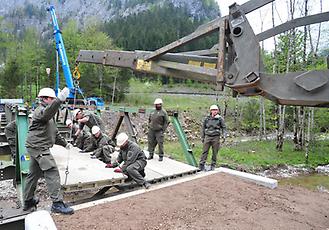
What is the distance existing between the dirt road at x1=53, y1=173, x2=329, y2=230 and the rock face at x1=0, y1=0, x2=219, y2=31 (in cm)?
9980

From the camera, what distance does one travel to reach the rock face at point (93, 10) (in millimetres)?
113512

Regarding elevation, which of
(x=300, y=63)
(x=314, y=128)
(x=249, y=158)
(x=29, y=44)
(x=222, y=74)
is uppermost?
(x=29, y=44)

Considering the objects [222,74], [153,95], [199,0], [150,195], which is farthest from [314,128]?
[199,0]

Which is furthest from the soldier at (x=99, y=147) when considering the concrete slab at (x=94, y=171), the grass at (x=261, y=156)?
the grass at (x=261, y=156)

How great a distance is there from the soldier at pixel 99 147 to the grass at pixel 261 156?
4.54 metres

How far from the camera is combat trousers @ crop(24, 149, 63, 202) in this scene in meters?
4.54

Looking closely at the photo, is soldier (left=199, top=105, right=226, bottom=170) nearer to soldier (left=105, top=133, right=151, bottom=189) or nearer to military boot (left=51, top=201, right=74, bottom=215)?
soldier (left=105, top=133, right=151, bottom=189)

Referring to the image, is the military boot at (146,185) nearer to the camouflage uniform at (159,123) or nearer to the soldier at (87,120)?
the camouflage uniform at (159,123)

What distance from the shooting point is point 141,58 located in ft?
12.2

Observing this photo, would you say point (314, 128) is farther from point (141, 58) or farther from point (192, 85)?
point (192, 85)

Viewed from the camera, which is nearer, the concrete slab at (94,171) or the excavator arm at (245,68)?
the excavator arm at (245,68)

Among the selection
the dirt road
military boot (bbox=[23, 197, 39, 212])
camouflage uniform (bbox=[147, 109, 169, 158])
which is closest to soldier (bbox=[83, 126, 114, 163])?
camouflage uniform (bbox=[147, 109, 169, 158])

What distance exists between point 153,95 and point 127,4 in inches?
4197

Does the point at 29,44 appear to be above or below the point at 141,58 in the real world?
above
